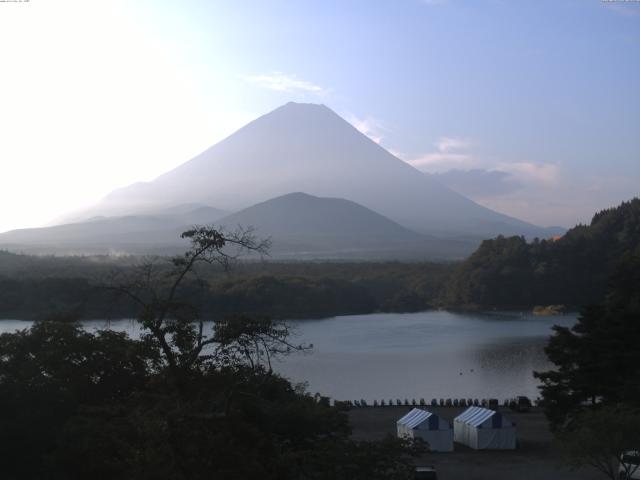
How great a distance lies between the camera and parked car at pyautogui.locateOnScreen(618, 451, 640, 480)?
678cm

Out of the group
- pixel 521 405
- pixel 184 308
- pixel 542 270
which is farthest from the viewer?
pixel 542 270

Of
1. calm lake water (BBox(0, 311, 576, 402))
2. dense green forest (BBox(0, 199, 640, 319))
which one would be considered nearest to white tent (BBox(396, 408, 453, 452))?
calm lake water (BBox(0, 311, 576, 402))

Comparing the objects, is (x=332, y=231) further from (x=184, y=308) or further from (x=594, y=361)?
(x=184, y=308)

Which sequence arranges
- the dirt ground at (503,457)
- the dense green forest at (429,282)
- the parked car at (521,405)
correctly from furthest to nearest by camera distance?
1. the dense green forest at (429,282)
2. the parked car at (521,405)
3. the dirt ground at (503,457)

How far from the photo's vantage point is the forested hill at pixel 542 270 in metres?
33.4

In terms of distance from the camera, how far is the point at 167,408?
11.7 ft

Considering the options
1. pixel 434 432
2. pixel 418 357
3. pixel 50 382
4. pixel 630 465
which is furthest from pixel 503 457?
pixel 418 357

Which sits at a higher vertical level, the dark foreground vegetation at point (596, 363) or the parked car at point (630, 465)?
the dark foreground vegetation at point (596, 363)

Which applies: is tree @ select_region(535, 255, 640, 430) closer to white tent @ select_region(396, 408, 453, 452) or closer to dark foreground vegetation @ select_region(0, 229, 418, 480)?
white tent @ select_region(396, 408, 453, 452)

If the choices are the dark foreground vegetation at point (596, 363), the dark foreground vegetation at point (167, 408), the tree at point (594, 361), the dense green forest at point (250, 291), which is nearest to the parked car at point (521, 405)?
the dark foreground vegetation at point (596, 363)

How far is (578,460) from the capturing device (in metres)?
6.65

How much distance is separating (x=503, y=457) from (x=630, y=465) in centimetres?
227

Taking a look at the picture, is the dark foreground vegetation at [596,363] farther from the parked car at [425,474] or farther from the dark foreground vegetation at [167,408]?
the dark foreground vegetation at [167,408]

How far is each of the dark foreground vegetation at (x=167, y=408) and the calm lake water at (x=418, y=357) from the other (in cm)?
455
